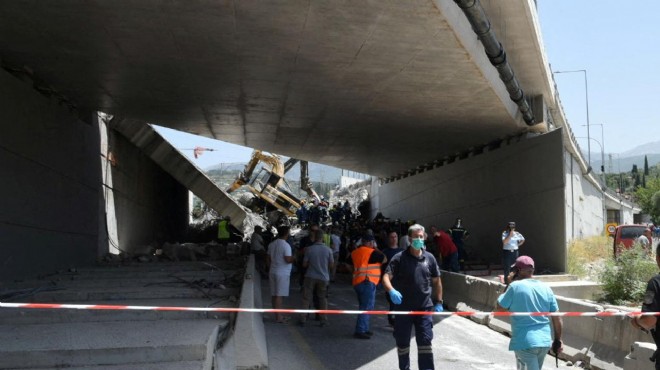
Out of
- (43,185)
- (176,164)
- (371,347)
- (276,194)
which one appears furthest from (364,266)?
(276,194)

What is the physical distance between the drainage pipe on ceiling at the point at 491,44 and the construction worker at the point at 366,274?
13.3 ft

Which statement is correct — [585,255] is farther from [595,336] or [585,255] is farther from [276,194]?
[276,194]

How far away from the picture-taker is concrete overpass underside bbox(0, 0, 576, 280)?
10.1 metres

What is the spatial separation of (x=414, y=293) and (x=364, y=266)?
3.22 meters

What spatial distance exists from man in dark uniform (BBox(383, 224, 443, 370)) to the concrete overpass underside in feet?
12.4

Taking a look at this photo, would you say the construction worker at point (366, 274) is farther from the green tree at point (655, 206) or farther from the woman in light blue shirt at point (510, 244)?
the green tree at point (655, 206)

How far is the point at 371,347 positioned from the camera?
32.1 feet

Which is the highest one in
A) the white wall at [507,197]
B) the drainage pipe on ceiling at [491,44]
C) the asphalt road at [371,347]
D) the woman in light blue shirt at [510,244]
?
the drainage pipe on ceiling at [491,44]

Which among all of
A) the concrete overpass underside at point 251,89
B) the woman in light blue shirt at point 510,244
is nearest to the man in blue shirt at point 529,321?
the concrete overpass underside at point 251,89

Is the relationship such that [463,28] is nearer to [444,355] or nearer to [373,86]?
[373,86]

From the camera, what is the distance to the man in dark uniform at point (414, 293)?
23.4 ft

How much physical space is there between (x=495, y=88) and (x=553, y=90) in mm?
5628

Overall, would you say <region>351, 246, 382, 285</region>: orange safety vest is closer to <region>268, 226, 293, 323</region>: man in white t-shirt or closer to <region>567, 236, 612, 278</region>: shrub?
<region>268, 226, 293, 323</region>: man in white t-shirt

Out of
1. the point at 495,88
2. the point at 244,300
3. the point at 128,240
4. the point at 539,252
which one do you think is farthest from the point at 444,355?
the point at 128,240
